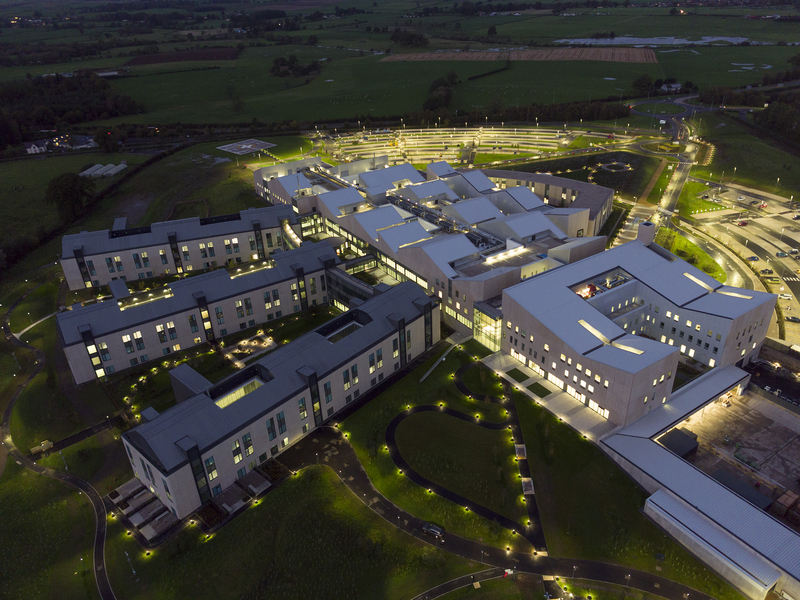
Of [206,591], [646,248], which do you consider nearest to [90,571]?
[206,591]

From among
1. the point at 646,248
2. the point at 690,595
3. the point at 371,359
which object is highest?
the point at 646,248

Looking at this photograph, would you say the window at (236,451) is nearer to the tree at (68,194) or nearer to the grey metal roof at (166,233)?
the grey metal roof at (166,233)

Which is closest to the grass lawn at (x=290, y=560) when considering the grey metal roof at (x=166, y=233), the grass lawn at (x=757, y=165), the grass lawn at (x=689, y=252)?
the grey metal roof at (x=166, y=233)

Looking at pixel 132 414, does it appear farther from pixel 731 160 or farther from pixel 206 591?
pixel 731 160

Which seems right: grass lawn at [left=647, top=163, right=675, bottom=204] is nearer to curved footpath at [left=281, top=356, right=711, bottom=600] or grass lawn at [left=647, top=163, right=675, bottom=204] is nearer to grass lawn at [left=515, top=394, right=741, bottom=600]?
grass lawn at [left=515, top=394, right=741, bottom=600]

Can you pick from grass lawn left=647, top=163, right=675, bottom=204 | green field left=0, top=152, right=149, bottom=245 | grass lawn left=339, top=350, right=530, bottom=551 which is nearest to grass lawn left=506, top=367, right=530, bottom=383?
grass lawn left=339, top=350, right=530, bottom=551

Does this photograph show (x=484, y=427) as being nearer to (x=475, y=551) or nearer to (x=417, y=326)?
(x=475, y=551)

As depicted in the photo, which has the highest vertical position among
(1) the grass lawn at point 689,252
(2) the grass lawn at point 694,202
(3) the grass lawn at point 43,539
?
(2) the grass lawn at point 694,202
